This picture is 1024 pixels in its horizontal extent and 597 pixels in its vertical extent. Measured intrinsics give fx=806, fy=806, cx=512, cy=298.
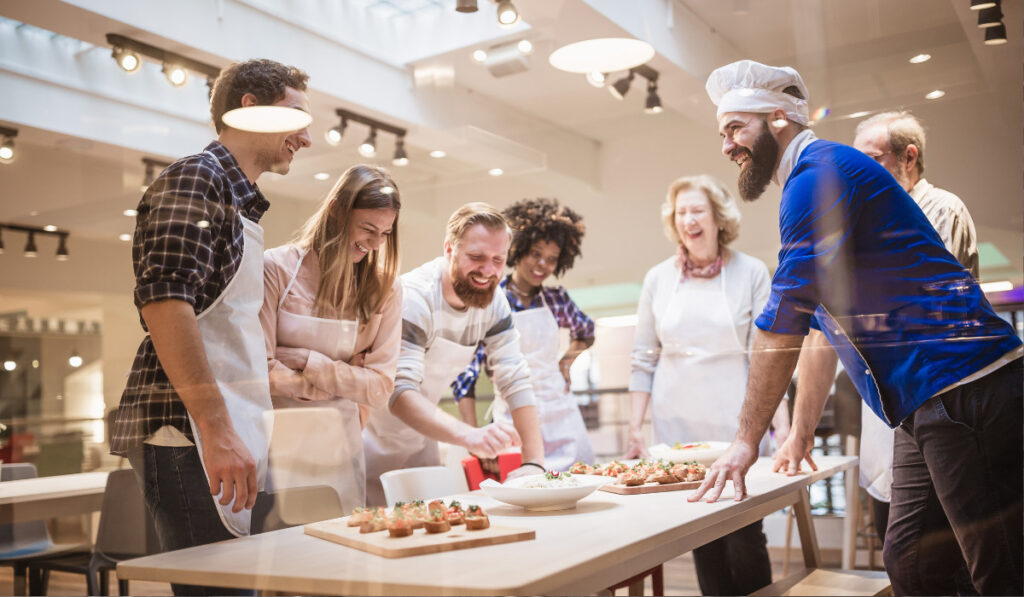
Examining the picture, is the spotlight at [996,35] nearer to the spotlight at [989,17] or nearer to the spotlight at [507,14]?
the spotlight at [989,17]

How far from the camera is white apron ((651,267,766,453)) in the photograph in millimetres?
2176

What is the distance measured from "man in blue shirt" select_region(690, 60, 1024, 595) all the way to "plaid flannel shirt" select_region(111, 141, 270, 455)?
932mm

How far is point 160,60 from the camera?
1721 millimetres

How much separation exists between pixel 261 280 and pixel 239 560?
66 cm

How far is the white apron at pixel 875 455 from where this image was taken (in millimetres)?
1627

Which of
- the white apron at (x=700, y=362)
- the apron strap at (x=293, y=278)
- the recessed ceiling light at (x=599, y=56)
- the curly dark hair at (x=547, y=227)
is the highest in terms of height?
the recessed ceiling light at (x=599, y=56)

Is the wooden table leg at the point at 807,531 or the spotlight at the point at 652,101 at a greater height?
the spotlight at the point at 652,101

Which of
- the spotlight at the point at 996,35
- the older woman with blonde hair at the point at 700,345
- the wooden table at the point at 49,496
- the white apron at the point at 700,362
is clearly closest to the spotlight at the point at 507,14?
the older woman with blonde hair at the point at 700,345

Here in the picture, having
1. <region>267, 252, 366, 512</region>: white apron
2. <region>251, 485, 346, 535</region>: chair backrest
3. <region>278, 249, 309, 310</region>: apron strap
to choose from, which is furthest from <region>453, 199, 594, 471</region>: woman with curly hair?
<region>278, 249, 309, 310</region>: apron strap

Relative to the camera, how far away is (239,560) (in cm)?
103

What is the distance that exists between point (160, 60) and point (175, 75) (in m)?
0.07

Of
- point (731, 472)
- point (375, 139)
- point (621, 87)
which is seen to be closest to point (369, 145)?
point (375, 139)

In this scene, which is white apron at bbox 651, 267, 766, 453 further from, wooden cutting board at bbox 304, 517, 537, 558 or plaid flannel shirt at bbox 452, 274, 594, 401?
wooden cutting board at bbox 304, 517, 537, 558

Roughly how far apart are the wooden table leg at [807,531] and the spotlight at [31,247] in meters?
1.75
